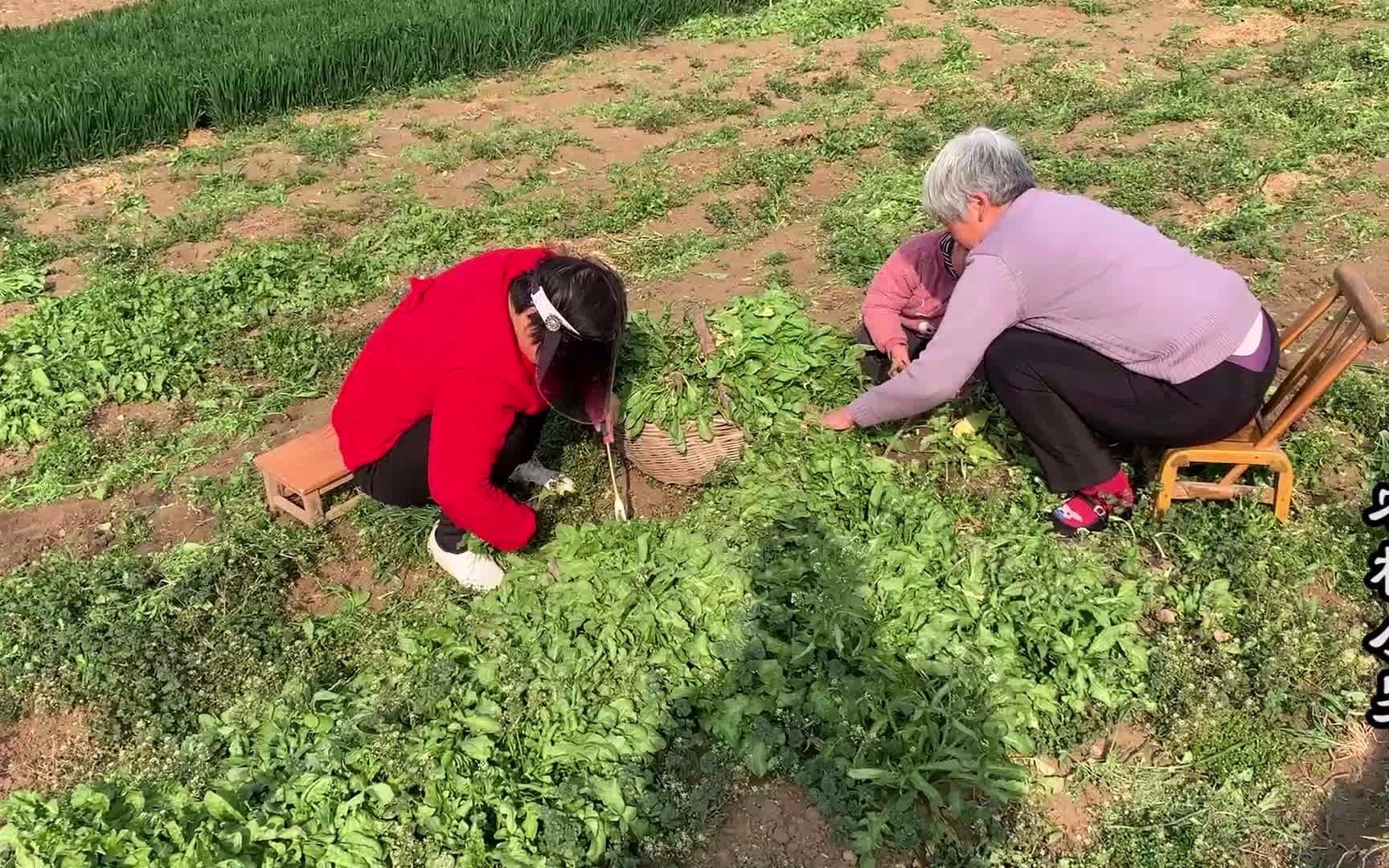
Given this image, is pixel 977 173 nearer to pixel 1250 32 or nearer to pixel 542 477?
pixel 542 477

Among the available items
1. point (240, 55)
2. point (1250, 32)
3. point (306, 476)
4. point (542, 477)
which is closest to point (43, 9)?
point (240, 55)

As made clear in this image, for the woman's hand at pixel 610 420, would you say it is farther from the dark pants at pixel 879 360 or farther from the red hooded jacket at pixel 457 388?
the dark pants at pixel 879 360

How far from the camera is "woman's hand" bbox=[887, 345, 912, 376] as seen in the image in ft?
12.9

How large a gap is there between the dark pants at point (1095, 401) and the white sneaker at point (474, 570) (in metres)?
1.99

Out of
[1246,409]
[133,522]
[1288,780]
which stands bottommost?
[133,522]

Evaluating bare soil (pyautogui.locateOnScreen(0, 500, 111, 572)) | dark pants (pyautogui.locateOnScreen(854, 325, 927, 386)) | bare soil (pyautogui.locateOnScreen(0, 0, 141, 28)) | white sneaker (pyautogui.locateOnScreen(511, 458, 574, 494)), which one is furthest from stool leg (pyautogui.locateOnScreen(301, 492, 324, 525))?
bare soil (pyautogui.locateOnScreen(0, 0, 141, 28))

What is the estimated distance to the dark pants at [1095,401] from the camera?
10.9 ft

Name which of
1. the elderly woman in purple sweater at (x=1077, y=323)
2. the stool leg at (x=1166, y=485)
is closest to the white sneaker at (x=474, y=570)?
the elderly woman in purple sweater at (x=1077, y=323)

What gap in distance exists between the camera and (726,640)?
3051mm

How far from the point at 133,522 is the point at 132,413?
959mm

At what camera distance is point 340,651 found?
354 cm

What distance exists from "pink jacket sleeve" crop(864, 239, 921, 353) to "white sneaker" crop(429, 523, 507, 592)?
1.80 metres

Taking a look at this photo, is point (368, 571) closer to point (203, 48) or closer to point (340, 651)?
point (340, 651)

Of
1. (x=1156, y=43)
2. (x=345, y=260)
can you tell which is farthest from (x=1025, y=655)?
(x=1156, y=43)
